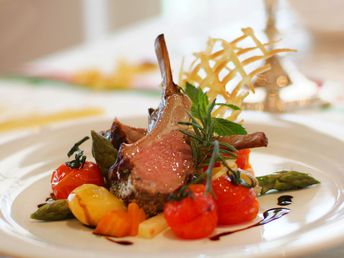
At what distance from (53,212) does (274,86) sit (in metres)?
1.38

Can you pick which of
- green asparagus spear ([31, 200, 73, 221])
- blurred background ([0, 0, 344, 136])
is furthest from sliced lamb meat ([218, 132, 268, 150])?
blurred background ([0, 0, 344, 136])

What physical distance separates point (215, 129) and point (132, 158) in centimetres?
22

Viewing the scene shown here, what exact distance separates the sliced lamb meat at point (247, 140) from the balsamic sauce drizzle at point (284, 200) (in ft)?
0.48

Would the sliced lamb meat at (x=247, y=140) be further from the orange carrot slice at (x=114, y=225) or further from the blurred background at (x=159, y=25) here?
the blurred background at (x=159, y=25)

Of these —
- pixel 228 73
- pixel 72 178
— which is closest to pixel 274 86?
pixel 228 73

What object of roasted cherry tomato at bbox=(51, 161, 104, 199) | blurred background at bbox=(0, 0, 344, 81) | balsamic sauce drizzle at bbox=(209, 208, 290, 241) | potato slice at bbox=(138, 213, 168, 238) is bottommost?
balsamic sauce drizzle at bbox=(209, 208, 290, 241)

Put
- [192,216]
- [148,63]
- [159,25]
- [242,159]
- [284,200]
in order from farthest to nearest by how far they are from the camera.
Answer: [159,25] → [148,63] → [242,159] → [284,200] → [192,216]

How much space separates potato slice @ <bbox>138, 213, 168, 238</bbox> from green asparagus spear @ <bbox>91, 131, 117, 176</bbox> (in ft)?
0.79

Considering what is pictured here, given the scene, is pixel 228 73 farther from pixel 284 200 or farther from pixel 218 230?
pixel 218 230

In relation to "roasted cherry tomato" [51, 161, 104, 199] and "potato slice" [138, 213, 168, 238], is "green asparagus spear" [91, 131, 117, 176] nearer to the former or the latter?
"roasted cherry tomato" [51, 161, 104, 199]

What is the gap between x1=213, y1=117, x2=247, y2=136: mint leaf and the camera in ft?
5.09

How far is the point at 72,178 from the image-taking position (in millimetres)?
1575

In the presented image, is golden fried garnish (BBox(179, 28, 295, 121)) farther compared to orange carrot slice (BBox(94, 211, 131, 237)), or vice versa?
golden fried garnish (BBox(179, 28, 295, 121))

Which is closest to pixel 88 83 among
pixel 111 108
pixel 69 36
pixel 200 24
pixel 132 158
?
pixel 111 108
